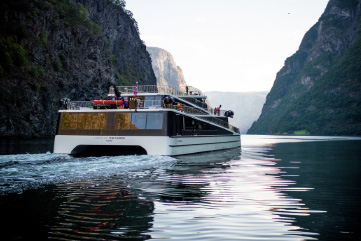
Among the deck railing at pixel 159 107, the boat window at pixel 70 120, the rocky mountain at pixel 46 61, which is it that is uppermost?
the rocky mountain at pixel 46 61

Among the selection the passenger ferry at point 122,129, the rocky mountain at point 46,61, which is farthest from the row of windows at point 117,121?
the rocky mountain at point 46,61

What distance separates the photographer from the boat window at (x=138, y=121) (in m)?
23.4

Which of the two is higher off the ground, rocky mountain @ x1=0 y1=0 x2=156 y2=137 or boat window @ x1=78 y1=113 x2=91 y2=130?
rocky mountain @ x1=0 y1=0 x2=156 y2=137

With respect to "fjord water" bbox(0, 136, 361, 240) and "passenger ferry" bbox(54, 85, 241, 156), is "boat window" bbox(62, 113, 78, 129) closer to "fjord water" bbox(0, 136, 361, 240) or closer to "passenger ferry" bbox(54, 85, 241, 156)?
"passenger ferry" bbox(54, 85, 241, 156)

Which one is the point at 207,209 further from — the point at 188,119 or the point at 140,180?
the point at 188,119

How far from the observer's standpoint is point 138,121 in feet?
77.3

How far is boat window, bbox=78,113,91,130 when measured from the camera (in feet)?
79.6

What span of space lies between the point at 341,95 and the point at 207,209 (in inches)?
8078

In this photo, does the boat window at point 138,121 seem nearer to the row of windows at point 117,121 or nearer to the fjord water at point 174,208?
the row of windows at point 117,121

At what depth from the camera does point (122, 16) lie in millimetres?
122938

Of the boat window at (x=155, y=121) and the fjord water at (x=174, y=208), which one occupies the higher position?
the boat window at (x=155, y=121)

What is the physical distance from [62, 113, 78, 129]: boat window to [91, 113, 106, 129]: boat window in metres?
1.56

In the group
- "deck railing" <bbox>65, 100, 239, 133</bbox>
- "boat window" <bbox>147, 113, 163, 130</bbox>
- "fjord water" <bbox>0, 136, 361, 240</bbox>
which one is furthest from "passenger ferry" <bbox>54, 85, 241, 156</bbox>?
"fjord water" <bbox>0, 136, 361, 240</bbox>

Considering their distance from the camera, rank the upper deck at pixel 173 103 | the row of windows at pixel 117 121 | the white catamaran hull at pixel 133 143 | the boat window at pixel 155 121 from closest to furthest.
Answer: the white catamaran hull at pixel 133 143
the boat window at pixel 155 121
the row of windows at pixel 117 121
the upper deck at pixel 173 103
